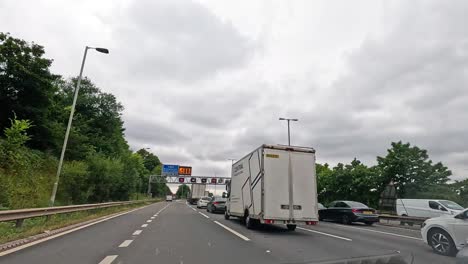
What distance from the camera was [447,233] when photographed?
891cm

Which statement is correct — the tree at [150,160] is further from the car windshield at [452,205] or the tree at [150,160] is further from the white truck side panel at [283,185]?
the white truck side panel at [283,185]

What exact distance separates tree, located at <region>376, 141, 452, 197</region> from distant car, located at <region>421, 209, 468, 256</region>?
24881mm

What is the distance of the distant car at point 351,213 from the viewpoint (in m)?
19.8

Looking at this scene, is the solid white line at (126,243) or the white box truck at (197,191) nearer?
the solid white line at (126,243)

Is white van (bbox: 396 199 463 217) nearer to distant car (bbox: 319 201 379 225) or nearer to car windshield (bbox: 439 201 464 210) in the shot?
car windshield (bbox: 439 201 464 210)

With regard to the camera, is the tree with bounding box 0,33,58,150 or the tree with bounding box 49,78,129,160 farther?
the tree with bounding box 49,78,129,160

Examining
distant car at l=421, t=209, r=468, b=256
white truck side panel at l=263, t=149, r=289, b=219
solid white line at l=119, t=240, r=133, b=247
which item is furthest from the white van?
solid white line at l=119, t=240, r=133, b=247

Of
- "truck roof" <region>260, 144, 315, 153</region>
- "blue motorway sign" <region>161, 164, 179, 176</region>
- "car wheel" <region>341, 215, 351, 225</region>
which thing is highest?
"blue motorway sign" <region>161, 164, 179, 176</region>

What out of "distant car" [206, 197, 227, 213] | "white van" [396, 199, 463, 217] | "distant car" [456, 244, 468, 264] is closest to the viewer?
"distant car" [456, 244, 468, 264]

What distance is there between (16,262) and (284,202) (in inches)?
347

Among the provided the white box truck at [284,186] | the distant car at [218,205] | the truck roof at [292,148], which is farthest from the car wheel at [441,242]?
the distant car at [218,205]

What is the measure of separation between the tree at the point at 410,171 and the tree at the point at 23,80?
31563 mm

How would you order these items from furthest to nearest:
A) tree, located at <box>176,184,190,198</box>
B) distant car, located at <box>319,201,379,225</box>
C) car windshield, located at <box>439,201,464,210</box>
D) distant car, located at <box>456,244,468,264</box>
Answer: tree, located at <box>176,184,190,198</box>, car windshield, located at <box>439,201,464,210</box>, distant car, located at <box>319,201,379,225</box>, distant car, located at <box>456,244,468,264</box>

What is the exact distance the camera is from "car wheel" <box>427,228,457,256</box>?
28.8 ft
